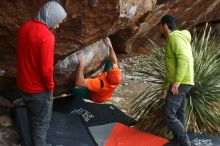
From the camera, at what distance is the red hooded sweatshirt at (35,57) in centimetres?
551

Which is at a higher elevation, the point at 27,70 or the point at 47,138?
the point at 27,70

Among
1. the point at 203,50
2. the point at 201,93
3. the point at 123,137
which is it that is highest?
the point at 203,50

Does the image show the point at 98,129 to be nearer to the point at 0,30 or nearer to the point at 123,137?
the point at 123,137

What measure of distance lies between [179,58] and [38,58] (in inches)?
72.2

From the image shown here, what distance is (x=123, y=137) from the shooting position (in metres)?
7.42

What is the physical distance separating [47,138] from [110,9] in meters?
1.91

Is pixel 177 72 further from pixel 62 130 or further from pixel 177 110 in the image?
pixel 62 130

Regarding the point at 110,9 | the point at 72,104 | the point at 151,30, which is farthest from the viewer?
the point at 151,30

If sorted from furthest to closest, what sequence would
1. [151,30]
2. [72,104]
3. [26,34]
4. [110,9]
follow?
[151,30]
[72,104]
[110,9]
[26,34]

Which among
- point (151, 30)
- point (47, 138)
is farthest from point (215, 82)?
point (151, 30)

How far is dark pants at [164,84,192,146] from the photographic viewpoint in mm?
6688

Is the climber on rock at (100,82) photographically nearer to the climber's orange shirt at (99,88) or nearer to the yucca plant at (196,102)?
the climber's orange shirt at (99,88)

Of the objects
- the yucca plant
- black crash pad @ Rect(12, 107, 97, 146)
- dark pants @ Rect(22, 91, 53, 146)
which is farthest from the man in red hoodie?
the yucca plant

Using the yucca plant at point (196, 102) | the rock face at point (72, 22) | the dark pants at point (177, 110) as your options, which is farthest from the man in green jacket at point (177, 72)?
the rock face at point (72, 22)
